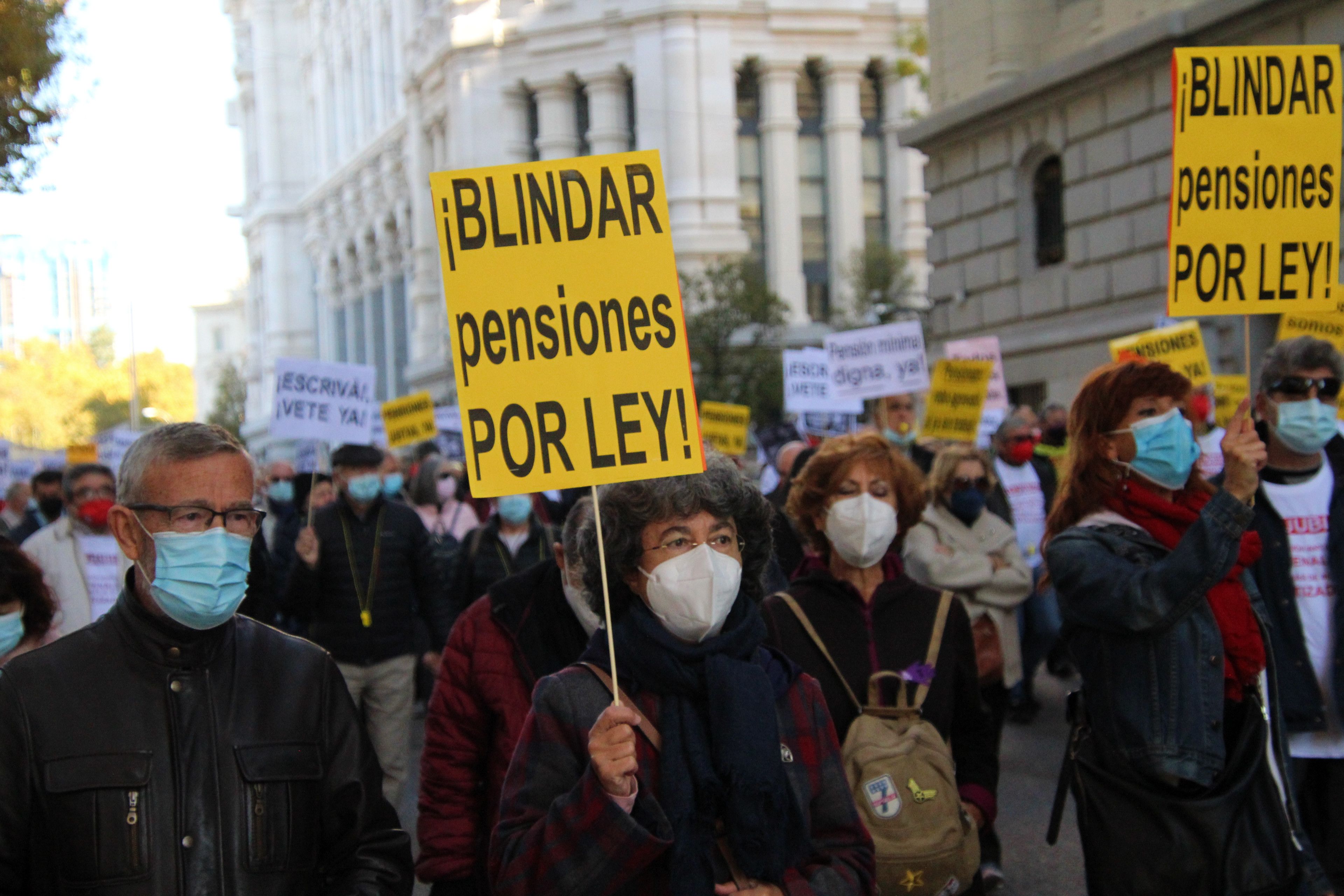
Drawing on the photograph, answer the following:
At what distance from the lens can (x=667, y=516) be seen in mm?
3240

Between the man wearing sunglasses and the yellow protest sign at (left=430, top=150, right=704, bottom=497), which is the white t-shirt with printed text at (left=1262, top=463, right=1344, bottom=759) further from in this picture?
the yellow protest sign at (left=430, top=150, right=704, bottom=497)

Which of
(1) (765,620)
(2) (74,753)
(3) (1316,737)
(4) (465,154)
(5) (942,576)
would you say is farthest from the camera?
(4) (465,154)

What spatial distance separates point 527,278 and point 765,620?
57.7 inches

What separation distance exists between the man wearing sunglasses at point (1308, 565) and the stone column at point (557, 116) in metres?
42.5

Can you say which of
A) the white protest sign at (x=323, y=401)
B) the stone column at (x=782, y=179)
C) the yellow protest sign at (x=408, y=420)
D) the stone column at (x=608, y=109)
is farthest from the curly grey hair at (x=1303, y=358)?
the stone column at (x=608, y=109)

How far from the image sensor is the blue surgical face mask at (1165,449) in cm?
421

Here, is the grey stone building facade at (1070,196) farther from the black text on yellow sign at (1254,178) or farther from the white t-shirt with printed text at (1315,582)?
the white t-shirt with printed text at (1315,582)

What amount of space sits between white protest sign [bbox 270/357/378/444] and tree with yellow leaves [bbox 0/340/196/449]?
71.3 meters

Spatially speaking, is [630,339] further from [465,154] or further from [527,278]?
[465,154]

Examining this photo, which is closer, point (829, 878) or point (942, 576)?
point (829, 878)

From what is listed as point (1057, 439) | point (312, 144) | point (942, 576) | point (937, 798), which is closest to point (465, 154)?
point (312, 144)

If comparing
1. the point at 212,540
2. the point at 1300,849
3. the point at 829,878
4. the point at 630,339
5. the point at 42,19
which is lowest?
the point at 1300,849

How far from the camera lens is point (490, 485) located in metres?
3.30

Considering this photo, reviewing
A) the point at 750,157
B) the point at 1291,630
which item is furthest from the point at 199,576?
the point at 750,157
